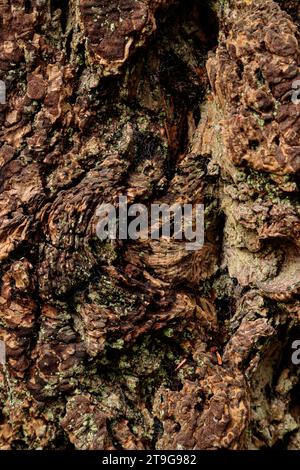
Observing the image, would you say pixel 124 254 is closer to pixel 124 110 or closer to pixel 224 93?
pixel 124 110

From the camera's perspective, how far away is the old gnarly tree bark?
277cm

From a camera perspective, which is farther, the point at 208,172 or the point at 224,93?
the point at 208,172

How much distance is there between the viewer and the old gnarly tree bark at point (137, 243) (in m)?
2.77

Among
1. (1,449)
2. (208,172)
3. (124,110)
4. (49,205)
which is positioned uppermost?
(124,110)

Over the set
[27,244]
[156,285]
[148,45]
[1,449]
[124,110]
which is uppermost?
[148,45]

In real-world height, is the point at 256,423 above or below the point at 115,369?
below

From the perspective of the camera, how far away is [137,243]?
2.93 meters

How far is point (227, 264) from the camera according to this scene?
3.12 meters

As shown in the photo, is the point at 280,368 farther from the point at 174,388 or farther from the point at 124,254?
the point at 124,254

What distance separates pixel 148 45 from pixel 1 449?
2268 mm

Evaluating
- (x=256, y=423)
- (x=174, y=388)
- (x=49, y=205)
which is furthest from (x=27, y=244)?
(x=256, y=423)

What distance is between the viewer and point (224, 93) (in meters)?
2.84

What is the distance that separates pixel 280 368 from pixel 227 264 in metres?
0.66

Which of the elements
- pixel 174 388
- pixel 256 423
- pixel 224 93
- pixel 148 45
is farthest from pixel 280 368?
pixel 148 45
